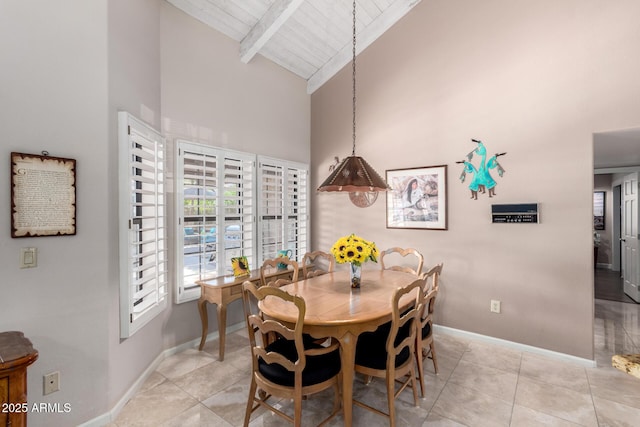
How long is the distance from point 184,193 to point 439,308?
334 cm

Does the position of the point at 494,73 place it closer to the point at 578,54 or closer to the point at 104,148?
the point at 578,54

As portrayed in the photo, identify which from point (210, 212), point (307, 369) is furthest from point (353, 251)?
point (210, 212)

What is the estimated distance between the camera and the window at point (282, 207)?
409cm

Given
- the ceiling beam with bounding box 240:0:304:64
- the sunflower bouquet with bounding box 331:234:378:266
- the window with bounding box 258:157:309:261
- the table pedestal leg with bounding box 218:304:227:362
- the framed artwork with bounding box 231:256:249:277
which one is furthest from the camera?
the window with bounding box 258:157:309:261

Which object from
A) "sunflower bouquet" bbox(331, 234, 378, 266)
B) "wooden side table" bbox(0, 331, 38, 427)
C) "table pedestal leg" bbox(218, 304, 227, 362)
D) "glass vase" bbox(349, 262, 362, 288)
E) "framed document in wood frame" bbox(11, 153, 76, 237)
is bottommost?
"table pedestal leg" bbox(218, 304, 227, 362)

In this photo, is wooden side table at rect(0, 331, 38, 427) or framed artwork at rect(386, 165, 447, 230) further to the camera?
framed artwork at rect(386, 165, 447, 230)

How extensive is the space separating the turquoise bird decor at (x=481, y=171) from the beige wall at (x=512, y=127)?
8 centimetres

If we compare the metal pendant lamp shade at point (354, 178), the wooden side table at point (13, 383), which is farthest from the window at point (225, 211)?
the wooden side table at point (13, 383)

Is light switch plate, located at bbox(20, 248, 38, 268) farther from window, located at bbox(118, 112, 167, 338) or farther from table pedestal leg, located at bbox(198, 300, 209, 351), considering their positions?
table pedestal leg, located at bbox(198, 300, 209, 351)

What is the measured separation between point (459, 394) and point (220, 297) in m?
2.36

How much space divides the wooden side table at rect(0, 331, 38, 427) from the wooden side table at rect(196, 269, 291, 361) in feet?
5.51

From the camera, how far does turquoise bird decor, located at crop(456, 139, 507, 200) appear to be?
3355mm

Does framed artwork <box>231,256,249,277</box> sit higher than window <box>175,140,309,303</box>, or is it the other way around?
window <box>175,140,309,303</box>

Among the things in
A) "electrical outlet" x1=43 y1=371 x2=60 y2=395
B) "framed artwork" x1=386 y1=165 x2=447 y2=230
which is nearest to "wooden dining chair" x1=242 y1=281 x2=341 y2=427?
"electrical outlet" x1=43 y1=371 x2=60 y2=395
